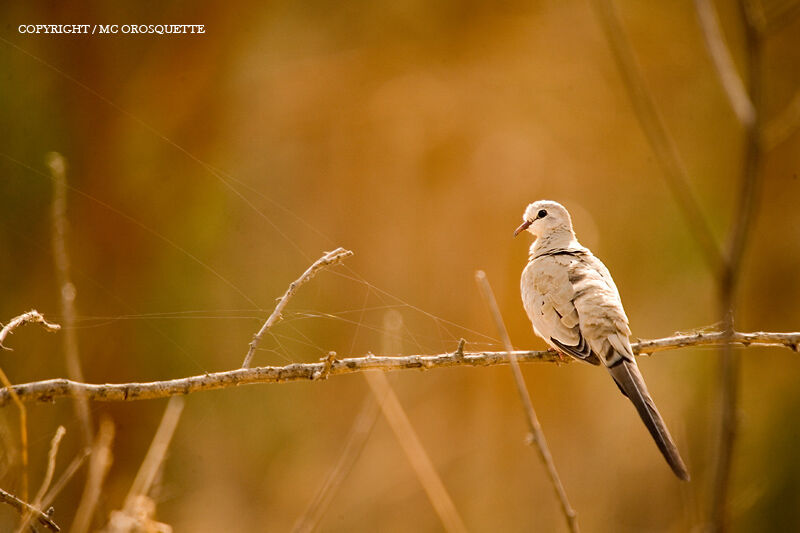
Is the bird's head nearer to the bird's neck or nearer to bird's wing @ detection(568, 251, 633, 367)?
→ the bird's neck

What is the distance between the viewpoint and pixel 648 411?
5.46ft

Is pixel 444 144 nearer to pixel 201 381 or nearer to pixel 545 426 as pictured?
pixel 545 426

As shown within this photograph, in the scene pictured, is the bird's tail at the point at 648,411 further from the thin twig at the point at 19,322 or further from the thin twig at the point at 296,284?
the thin twig at the point at 19,322

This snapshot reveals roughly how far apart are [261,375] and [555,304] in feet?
3.53

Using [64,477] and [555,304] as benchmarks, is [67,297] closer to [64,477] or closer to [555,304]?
[64,477]

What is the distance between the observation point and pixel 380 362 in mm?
1454

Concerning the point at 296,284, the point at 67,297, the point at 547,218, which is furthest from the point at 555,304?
the point at 67,297

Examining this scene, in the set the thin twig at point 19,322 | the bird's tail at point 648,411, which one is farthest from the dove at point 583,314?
the thin twig at point 19,322

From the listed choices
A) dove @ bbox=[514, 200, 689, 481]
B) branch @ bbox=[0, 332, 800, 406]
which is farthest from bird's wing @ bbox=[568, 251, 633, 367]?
branch @ bbox=[0, 332, 800, 406]

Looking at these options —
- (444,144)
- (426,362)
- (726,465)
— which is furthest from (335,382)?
(726,465)

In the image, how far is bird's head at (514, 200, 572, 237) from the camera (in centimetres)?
260

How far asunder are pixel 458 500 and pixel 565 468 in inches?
34.6

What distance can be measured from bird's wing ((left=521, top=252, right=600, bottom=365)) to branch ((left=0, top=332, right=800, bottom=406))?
0.33m

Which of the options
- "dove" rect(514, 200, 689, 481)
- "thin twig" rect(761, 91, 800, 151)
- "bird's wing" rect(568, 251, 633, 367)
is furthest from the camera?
"bird's wing" rect(568, 251, 633, 367)
